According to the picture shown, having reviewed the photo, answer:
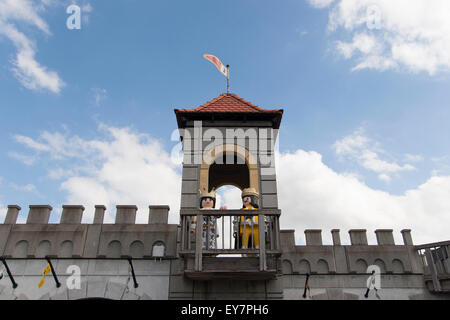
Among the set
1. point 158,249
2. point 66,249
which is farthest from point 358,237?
point 66,249

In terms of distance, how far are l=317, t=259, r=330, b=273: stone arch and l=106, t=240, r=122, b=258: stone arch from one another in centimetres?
571

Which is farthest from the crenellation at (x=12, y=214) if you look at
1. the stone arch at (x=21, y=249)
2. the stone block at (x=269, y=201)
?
the stone block at (x=269, y=201)

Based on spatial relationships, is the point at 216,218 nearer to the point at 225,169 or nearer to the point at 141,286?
the point at 141,286

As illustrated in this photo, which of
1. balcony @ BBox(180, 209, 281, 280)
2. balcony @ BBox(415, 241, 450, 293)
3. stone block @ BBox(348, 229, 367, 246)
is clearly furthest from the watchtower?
balcony @ BBox(415, 241, 450, 293)

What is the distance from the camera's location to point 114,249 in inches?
359

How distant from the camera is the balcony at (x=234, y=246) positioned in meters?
7.64

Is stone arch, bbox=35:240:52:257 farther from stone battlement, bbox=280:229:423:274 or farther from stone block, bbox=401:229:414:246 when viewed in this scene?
stone block, bbox=401:229:414:246

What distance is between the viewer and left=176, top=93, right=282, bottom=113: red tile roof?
10102 millimetres

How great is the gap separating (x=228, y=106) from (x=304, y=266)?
538 cm

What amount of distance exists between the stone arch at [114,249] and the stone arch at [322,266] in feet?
18.7

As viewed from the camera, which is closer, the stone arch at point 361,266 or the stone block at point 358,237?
the stone arch at point 361,266

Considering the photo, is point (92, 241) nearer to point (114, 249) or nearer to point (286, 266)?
point (114, 249)

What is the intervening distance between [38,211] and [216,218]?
5346mm

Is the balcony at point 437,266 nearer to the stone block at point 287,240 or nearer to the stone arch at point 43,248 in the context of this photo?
the stone block at point 287,240
